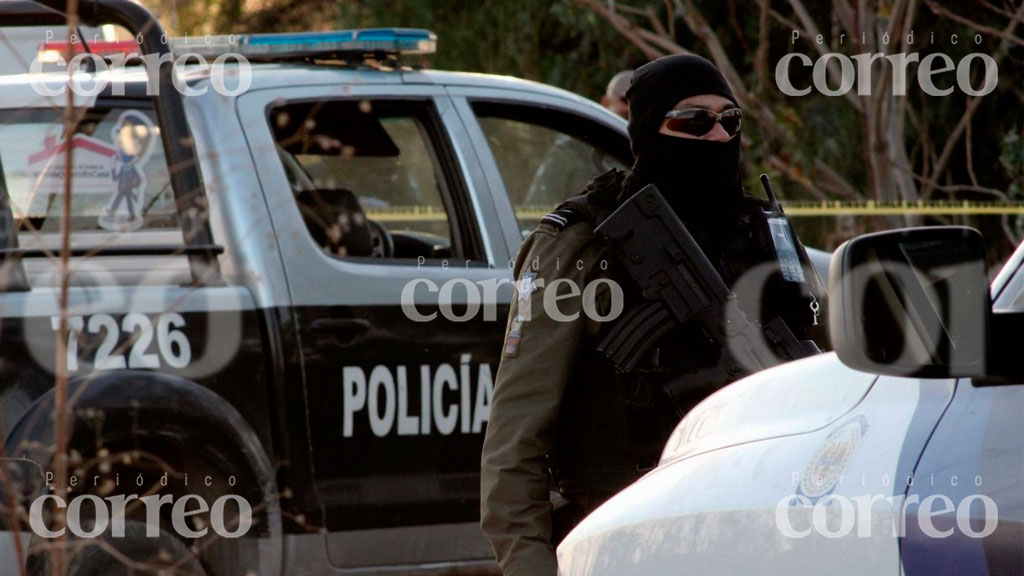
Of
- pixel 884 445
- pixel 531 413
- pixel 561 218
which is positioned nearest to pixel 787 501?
pixel 884 445

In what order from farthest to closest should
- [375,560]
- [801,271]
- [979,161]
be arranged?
[979,161]
[375,560]
[801,271]

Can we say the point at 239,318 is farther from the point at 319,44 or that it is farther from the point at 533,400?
the point at 533,400

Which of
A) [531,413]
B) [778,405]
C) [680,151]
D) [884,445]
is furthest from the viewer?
[680,151]

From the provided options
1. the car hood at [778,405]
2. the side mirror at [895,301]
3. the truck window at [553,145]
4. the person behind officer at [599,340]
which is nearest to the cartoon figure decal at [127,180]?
the truck window at [553,145]

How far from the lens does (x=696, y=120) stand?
3.05 metres

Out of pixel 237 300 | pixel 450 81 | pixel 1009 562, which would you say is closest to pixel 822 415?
pixel 1009 562

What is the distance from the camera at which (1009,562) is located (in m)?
1.82

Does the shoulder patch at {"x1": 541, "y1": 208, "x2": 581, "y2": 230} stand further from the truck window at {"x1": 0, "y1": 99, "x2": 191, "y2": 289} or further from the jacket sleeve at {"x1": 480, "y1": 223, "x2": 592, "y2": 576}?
the truck window at {"x1": 0, "y1": 99, "x2": 191, "y2": 289}

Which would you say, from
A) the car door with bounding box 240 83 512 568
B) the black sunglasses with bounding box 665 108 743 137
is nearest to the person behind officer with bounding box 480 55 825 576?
the black sunglasses with bounding box 665 108 743 137

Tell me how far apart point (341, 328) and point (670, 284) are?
5.95 ft

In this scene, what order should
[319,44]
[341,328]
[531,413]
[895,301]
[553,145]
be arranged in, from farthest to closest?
[553,145]
[319,44]
[341,328]
[531,413]
[895,301]

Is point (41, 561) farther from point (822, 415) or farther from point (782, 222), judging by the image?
point (822, 415)

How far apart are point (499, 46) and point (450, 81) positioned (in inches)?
360

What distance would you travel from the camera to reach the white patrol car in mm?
1821
